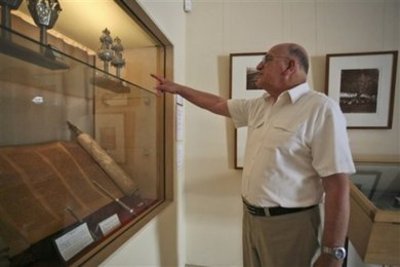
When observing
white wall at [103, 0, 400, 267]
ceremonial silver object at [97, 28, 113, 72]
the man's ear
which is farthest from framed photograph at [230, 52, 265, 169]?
ceremonial silver object at [97, 28, 113, 72]

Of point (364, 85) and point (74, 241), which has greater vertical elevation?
point (364, 85)

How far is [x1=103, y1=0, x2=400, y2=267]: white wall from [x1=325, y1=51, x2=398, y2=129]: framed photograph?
0.06 m

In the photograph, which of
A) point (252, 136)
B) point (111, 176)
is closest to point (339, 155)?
point (252, 136)

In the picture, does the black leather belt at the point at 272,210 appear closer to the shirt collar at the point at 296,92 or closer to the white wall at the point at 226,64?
the shirt collar at the point at 296,92

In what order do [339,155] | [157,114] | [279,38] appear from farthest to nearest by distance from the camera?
[279,38]
[157,114]
[339,155]

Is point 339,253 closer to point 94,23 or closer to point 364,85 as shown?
point 364,85

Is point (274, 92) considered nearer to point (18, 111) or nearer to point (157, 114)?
point (157, 114)

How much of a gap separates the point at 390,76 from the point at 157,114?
5.44 feet

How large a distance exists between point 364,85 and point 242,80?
0.87 m

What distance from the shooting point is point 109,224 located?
1143 millimetres

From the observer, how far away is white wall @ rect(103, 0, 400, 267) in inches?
74.0

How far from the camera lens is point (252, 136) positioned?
126 cm

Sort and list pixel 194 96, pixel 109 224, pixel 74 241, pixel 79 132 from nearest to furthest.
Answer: pixel 74 241
pixel 109 224
pixel 79 132
pixel 194 96

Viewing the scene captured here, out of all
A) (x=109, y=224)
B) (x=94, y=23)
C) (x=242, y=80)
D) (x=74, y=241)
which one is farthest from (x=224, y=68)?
(x=74, y=241)
